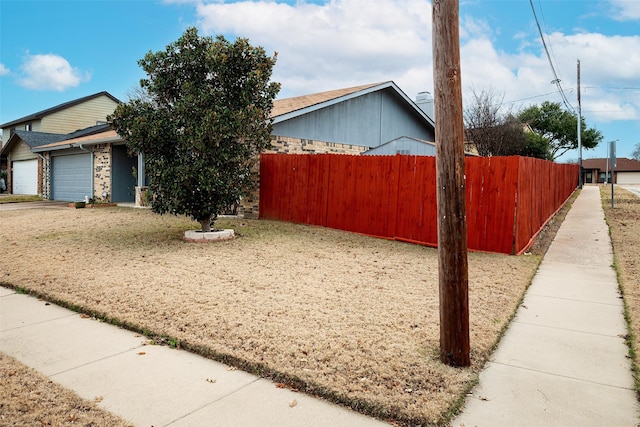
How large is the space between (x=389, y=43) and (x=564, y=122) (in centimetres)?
3920

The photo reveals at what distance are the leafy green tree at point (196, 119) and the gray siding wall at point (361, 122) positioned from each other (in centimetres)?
435

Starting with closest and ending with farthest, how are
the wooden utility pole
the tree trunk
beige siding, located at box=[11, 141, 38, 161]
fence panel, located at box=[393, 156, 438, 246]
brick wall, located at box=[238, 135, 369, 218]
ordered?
the wooden utility pole < fence panel, located at box=[393, 156, 438, 246] < the tree trunk < brick wall, located at box=[238, 135, 369, 218] < beige siding, located at box=[11, 141, 38, 161]

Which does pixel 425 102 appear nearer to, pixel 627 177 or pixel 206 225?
pixel 206 225

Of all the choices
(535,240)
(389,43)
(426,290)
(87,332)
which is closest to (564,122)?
(389,43)

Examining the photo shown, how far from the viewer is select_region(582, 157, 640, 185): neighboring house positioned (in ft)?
204

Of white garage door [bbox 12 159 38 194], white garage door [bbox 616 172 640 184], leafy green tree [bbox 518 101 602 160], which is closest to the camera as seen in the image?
white garage door [bbox 12 159 38 194]

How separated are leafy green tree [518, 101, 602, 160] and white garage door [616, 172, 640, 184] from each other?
19328 mm

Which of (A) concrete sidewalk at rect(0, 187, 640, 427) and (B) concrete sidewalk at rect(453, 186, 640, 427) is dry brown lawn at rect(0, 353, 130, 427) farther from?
(B) concrete sidewalk at rect(453, 186, 640, 427)

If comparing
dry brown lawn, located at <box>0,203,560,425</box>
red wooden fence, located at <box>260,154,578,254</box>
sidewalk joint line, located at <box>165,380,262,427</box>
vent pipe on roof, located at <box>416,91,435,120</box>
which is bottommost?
sidewalk joint line, located at <box>165,380,262,427</box>

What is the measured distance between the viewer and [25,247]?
27.4ft

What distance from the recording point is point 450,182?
3.50m

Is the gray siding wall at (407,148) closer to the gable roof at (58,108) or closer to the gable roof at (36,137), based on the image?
the gable roof at (36,137)

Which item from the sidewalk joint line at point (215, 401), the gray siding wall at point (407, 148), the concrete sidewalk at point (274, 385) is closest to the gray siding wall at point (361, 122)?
the gray siding wall at point (407, 148)

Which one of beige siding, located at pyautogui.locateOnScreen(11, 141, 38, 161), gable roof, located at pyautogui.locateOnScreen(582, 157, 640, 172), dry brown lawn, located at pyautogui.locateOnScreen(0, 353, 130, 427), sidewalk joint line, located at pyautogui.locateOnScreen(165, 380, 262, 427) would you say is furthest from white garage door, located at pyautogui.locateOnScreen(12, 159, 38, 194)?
gable roof, located at pyautogui.locateOnScreen(582, 157, 640, 172)
